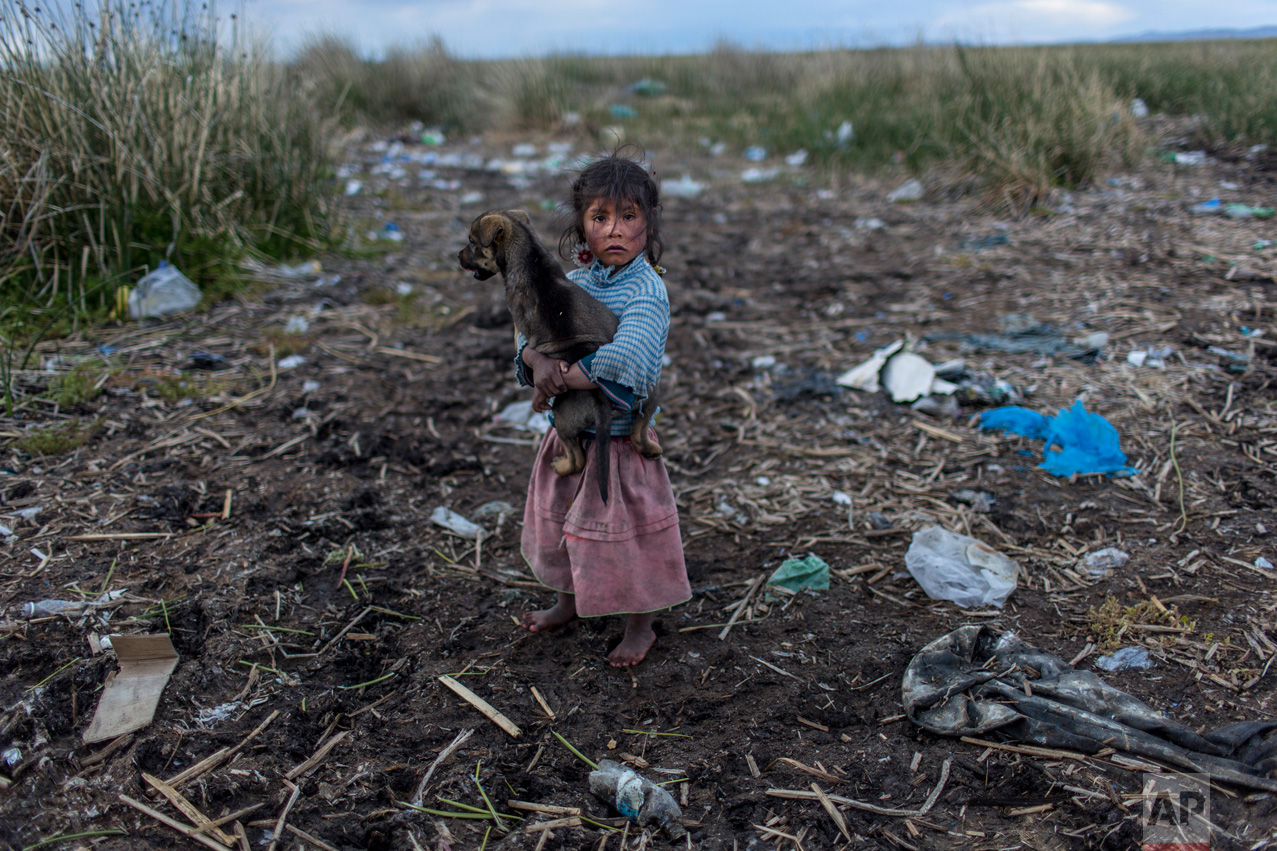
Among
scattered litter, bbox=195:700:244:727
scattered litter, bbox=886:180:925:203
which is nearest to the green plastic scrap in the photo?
scattered litter, bbox=195:700:244:727

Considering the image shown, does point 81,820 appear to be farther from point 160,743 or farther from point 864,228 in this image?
point 864,228

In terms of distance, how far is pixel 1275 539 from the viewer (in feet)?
8.73

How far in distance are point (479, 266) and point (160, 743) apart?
1437mm

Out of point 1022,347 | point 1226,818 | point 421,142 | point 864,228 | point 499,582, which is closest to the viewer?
point 1226,818

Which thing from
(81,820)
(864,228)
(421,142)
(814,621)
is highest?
(421,142)

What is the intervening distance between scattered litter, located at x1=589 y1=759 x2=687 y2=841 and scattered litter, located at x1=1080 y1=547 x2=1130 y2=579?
173 cm

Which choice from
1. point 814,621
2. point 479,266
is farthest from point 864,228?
point 479,266

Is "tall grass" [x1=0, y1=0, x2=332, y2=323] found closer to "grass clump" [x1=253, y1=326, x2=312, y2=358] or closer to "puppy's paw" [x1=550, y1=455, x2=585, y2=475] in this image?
"grass clump" [x1=253, y1=326, x2=312, y2=358]

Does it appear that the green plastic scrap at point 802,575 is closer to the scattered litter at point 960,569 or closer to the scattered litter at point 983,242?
the scattered litter at point 960,569

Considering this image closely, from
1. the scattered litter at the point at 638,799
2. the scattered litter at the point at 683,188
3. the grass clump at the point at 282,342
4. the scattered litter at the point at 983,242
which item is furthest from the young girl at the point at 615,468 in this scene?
the scattered litter at the point at 683,188

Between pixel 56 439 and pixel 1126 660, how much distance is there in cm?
395

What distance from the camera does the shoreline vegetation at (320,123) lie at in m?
4.14

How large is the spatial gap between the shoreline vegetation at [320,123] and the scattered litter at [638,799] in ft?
10.4

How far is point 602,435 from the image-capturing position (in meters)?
2.05
